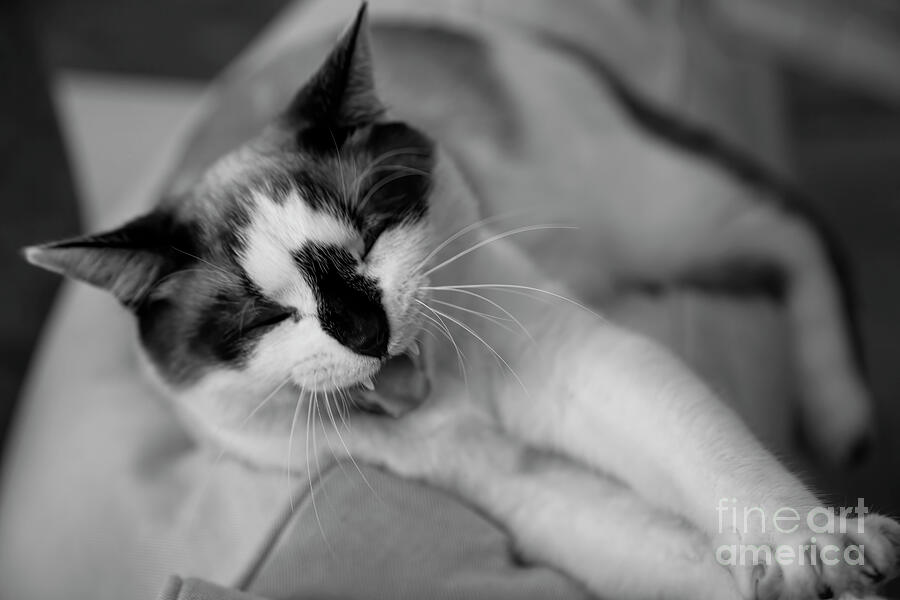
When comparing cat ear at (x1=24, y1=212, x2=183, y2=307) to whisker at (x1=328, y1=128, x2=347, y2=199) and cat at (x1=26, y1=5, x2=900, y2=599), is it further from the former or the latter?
whisker at (x1=328, y1=128, x2=347, y2=199)

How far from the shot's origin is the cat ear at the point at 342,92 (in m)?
1.03

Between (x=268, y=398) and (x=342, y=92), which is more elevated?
(x=342, y=92)

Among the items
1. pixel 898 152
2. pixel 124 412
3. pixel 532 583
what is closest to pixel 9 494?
pixel 124 412

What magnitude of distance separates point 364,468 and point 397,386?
16 centimetres

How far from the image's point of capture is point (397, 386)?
1037 millimetres

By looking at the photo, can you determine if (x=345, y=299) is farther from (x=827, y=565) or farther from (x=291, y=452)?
(x=827, y=565)

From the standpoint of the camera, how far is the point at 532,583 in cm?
103

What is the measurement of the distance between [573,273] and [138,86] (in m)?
1.99

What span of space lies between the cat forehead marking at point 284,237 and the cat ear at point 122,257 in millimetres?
127

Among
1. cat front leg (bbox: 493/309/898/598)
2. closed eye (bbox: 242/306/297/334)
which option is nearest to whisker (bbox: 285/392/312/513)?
closed eye (bbox: 242/306/297/334)

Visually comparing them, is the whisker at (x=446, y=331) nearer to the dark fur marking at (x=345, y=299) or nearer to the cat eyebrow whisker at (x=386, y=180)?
the dark fur marking at (x=345, y=299)

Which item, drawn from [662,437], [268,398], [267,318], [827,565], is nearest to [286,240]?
[267,318]

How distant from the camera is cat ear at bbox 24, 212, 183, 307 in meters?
0.94

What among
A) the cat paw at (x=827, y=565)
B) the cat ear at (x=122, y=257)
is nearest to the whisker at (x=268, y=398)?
the cat ear at (x=122, y=257)
